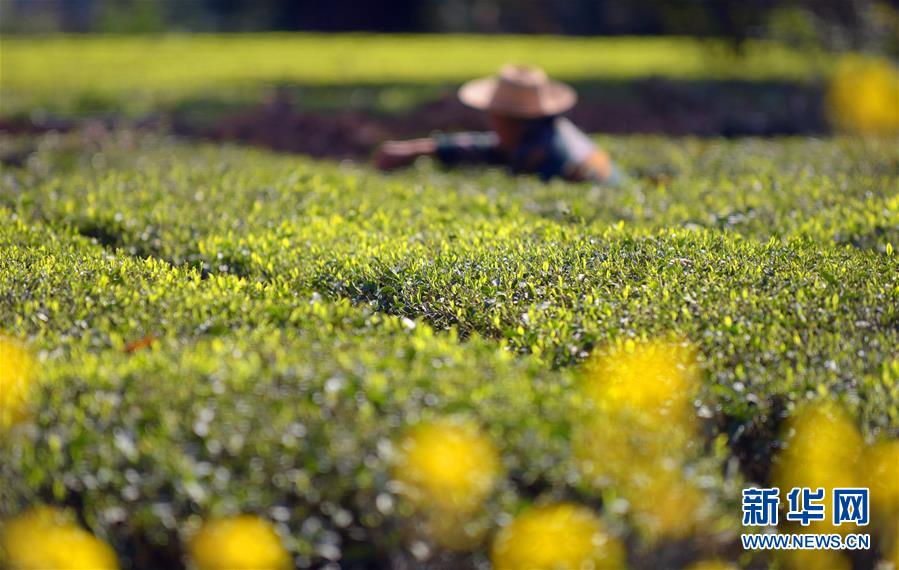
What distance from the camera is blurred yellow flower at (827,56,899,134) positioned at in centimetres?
1055

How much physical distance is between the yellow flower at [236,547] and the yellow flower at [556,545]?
2.37ft

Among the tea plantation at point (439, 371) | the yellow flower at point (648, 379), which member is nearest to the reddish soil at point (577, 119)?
the tea plantation at point (439, 371)

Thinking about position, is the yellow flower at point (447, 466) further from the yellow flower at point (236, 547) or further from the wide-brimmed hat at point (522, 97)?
the wide-brimmed hat at point (522, 97)

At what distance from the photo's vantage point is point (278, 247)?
18.8 ft

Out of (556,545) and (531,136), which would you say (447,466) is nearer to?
(556,545)

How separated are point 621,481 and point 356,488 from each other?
90cm

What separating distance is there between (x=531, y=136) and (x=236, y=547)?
548 cm

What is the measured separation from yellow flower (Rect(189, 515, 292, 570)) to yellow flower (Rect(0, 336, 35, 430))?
3.01ft

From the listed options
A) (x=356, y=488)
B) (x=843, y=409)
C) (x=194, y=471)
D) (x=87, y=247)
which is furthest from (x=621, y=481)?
(x=87, y=247)

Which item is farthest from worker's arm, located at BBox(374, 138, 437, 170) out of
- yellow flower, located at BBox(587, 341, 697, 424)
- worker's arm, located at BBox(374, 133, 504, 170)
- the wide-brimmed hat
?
yellow flower, located at BBox(587, 341, 697, 424)

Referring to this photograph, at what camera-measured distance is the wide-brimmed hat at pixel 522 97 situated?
7.89 meters

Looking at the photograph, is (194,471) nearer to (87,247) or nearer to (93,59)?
(87,247)

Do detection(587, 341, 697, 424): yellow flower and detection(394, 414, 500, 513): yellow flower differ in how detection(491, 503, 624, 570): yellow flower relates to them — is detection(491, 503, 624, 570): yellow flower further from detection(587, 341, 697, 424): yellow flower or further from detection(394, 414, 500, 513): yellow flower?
detection(587, 341, 697, 424): yellow flower

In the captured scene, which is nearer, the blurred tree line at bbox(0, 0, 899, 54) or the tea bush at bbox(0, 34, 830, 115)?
the tea bush at bbox(0, 34, 830, 115)
